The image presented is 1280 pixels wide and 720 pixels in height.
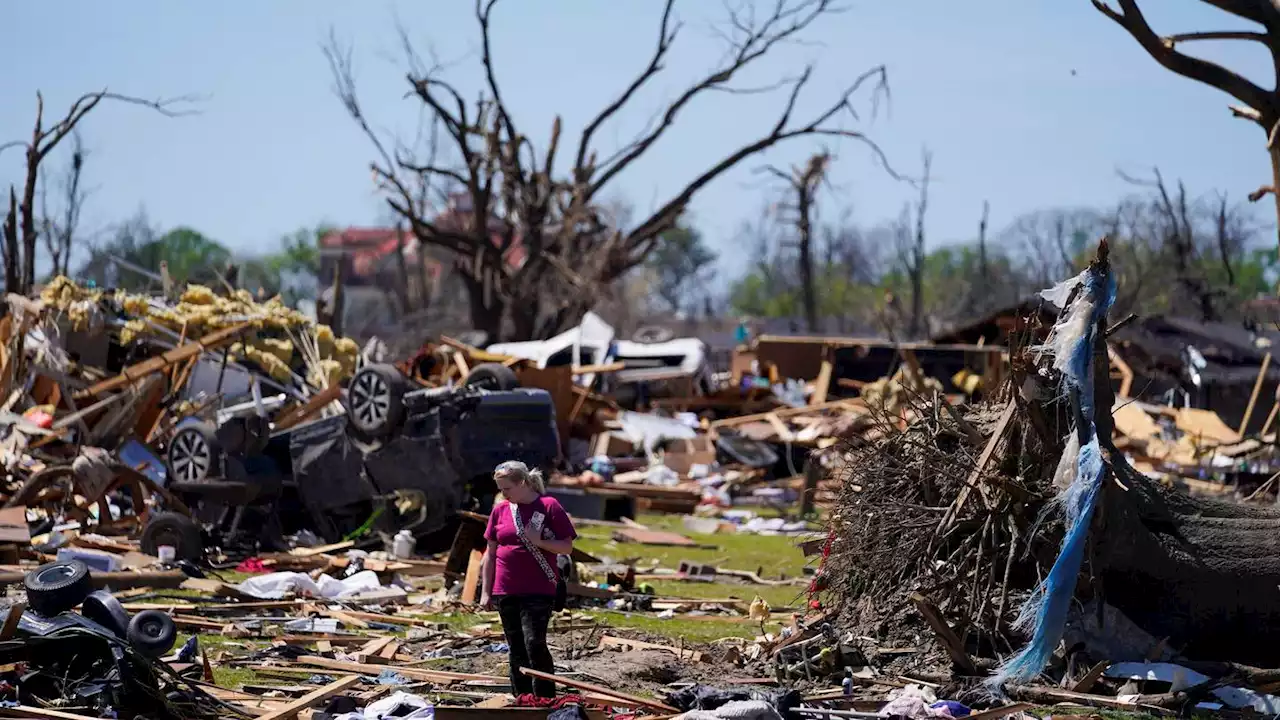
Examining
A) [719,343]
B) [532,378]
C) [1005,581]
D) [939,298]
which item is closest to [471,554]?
[1005,581]

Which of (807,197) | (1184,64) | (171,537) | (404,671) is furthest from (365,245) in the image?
(404,671)

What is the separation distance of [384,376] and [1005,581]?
9.53m

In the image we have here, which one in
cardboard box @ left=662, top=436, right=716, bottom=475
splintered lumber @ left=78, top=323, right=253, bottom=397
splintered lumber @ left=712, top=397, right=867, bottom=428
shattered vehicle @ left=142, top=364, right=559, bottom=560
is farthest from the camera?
splintered lumber @ left=712, top=397, right=867, bottom=428

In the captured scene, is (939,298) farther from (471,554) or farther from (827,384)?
(471,554)

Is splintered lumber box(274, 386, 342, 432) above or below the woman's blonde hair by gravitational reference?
above

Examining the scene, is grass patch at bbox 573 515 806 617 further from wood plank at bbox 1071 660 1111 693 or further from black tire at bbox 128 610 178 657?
black tire at bbox 128 610 178 657

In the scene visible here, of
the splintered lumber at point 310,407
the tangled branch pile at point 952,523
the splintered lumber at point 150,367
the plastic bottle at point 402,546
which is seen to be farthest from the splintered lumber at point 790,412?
the tangled branch pile at point 952,523

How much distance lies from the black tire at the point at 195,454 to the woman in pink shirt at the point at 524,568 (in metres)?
9.04

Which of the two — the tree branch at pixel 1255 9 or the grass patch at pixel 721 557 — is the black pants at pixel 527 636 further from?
the tree branch at pixel 1255 9

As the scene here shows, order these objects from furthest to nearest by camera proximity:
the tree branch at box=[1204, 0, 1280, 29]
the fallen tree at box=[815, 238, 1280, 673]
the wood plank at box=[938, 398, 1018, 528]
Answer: the tree branch at box=[1204, 0, 1280, 29] < the wood plank at box=[938, 398, 1018, 528] < the fallen tree at box=[815, 238, 1280, 673]

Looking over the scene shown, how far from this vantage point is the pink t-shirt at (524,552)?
901 cm

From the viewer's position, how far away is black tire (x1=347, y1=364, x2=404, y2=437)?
57.9 feet

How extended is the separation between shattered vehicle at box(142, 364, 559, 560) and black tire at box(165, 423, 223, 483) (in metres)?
0.01

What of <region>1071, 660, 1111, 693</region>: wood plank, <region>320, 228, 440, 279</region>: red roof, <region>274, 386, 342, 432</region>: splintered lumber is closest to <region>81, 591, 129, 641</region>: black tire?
<region>1071, 660, 1111, 693</region>: wood plank
